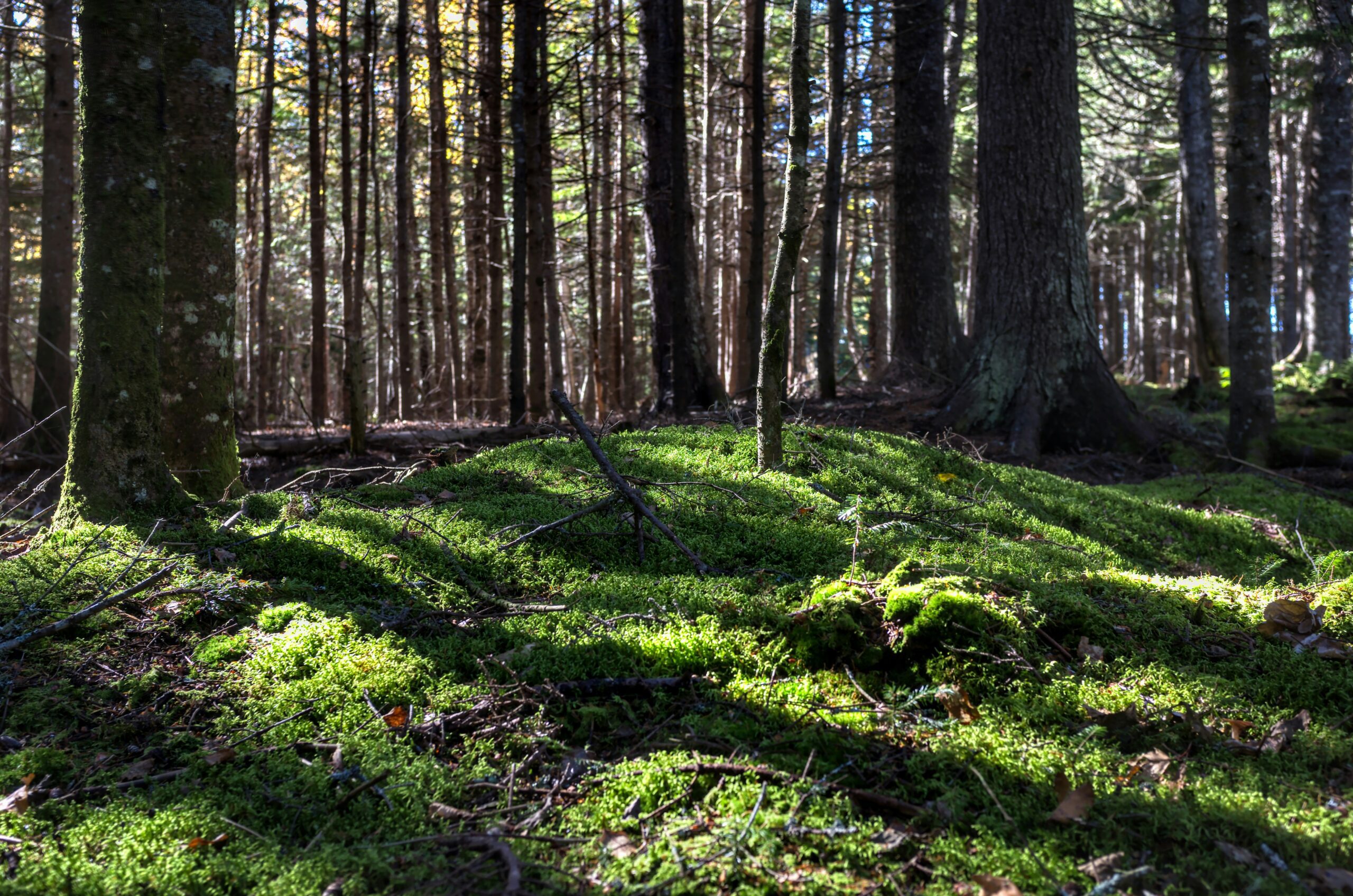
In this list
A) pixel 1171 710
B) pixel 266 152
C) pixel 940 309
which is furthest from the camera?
pixel 266 152

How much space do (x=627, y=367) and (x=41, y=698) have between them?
1599 centimetres

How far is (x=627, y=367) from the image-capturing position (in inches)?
728

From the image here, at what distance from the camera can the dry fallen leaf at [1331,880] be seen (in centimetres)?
178

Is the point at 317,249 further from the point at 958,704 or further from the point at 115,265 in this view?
the point at 958,704

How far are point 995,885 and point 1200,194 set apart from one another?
15782 millimetres

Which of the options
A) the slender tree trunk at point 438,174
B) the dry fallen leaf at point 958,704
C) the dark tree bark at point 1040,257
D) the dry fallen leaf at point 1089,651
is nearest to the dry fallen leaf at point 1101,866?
the dry fallen leaf at point 958,704

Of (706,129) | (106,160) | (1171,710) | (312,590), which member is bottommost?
(1171,710)

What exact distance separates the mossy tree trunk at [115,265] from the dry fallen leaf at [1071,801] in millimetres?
4380

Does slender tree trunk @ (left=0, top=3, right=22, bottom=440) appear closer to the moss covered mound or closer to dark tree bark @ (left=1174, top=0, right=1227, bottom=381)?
the moss covered mound

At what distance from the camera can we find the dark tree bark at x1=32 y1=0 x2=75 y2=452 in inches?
409

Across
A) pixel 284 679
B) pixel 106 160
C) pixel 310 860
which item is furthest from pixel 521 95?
pixel 310 860

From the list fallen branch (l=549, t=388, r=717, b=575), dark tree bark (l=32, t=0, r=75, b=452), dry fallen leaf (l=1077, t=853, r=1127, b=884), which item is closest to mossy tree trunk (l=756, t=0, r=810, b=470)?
fallen branch (l=549, t=388, r=717, b=575)

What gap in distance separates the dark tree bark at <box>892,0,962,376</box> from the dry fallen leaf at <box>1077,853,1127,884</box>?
11.2 m

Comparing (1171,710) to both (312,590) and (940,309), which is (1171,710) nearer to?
(312,590)
